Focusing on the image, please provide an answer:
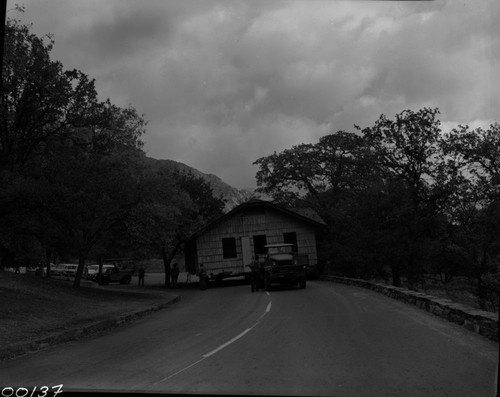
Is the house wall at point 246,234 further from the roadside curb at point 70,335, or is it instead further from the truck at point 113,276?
the roadside curb at point 70,335

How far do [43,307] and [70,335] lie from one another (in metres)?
4.49

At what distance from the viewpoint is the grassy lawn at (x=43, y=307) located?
40.5 ft

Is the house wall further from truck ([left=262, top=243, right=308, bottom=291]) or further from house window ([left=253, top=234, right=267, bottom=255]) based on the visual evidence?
truck ([left=262, top=243, right=308, bottom=291])

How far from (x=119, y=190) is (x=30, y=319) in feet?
30.8

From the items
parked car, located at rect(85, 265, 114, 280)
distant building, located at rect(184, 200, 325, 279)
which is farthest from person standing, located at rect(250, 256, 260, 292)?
parked car, located at rect(85, 265, 114, 280)

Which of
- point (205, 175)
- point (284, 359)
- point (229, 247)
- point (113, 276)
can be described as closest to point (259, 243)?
point (229, 247)

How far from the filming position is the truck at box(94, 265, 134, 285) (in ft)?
154

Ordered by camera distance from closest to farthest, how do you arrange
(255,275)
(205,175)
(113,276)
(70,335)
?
(70,335) → (255,275) → (205,175) → (113,276)

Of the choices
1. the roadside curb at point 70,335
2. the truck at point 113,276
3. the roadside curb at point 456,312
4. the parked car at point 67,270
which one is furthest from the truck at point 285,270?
the parked car at point 67,270

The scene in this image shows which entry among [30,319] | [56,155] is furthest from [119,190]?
[30,319]

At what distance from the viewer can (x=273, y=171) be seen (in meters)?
50.6

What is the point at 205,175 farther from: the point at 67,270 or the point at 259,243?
the point at 67,270

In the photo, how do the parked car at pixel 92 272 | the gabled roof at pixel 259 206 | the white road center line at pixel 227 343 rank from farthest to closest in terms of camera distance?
the parked car at pixel 92 272 < the gabled roof at pixel 259 206 < the white road center line at pixel 227 343

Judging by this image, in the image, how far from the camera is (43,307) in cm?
1617
